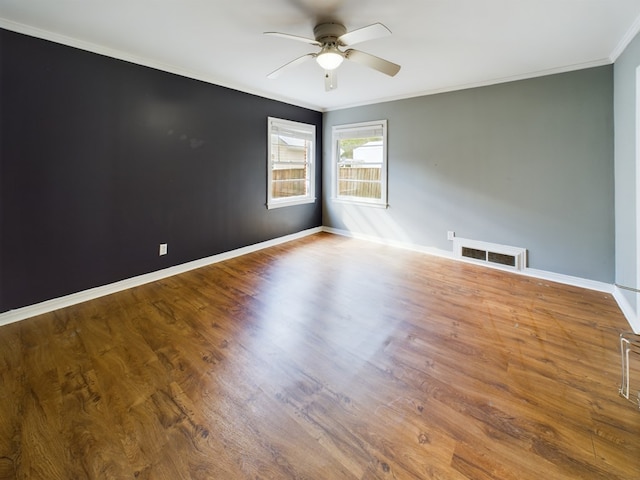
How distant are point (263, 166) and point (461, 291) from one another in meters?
3.32

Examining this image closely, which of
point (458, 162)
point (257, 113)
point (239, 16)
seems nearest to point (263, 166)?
point (257, 113)

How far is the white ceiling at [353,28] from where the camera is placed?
2.17 meters

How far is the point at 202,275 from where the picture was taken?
373cm

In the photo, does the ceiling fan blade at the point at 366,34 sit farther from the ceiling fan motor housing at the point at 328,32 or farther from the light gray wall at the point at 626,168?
the light gray wall at the point at 626,168

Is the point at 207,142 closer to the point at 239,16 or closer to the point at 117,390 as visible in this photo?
the point at 239,16

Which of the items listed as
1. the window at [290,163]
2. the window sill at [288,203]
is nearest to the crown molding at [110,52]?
the window at [290,163]

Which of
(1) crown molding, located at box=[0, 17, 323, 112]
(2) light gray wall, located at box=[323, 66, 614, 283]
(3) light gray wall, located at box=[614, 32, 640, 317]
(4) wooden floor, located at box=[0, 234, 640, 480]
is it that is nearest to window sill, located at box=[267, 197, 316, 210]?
(2) light gray wall, located at box=[323, 66, 614, 283]

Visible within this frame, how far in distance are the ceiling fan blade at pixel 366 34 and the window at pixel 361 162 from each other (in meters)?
2.79

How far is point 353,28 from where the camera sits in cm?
248

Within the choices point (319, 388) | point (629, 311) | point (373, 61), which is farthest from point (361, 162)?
point (319, 388)

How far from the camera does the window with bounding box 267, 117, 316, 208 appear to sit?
488 centimetres

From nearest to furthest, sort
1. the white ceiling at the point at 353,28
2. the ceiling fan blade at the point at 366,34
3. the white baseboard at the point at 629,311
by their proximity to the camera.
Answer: the ceiling fan blade at the point at 366,34, the white ceiling at the point at 353,28, the white baseboard at the point at 629,311

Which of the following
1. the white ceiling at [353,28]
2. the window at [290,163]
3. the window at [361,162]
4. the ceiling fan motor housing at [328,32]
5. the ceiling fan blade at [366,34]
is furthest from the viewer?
the window at [361,162]

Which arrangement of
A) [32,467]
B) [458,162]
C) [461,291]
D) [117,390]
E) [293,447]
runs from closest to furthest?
1. [32,467]
2. [293,447]
3. [117,390]
4. [461,291]
5. [458,162]
